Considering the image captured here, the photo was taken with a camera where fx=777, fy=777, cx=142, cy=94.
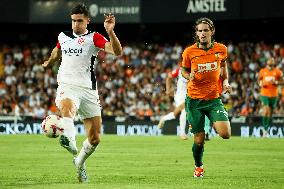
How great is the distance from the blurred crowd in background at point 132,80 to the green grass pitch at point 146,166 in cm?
1014

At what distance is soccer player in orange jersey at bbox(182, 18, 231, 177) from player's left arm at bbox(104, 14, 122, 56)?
1.89 metres

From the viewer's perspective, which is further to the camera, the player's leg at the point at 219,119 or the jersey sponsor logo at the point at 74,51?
the player's leg at the point at 219,119

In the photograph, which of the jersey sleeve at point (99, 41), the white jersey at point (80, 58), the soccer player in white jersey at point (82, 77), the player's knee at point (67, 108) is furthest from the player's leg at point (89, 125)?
the jersey sleeve at point (99, 41)

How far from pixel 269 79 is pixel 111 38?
15922mm

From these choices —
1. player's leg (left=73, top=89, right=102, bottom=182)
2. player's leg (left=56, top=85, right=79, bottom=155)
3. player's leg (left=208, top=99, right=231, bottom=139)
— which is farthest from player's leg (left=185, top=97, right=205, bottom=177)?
player's leg (left=56, top=85, right=79, bottom=155)

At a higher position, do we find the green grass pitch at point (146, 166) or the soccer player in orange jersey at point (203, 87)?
the soccer player in orange jersey at point (203, 87)

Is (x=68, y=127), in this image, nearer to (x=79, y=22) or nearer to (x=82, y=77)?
(x=82, y=77)

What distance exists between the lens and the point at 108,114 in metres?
33.2

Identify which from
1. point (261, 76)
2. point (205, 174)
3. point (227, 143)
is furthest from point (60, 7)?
point (205, 174)

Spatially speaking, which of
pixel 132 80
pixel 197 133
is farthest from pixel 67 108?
pixel 132 80

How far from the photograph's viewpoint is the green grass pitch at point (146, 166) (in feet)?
36.7

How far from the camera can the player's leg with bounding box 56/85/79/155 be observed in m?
10.7

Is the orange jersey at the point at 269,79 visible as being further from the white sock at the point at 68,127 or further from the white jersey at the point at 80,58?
the white sock at the point at 68,127

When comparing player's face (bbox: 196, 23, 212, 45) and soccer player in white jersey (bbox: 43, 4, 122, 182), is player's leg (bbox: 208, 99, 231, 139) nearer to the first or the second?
player's face (bbox: 196, 23, 212, 45)
